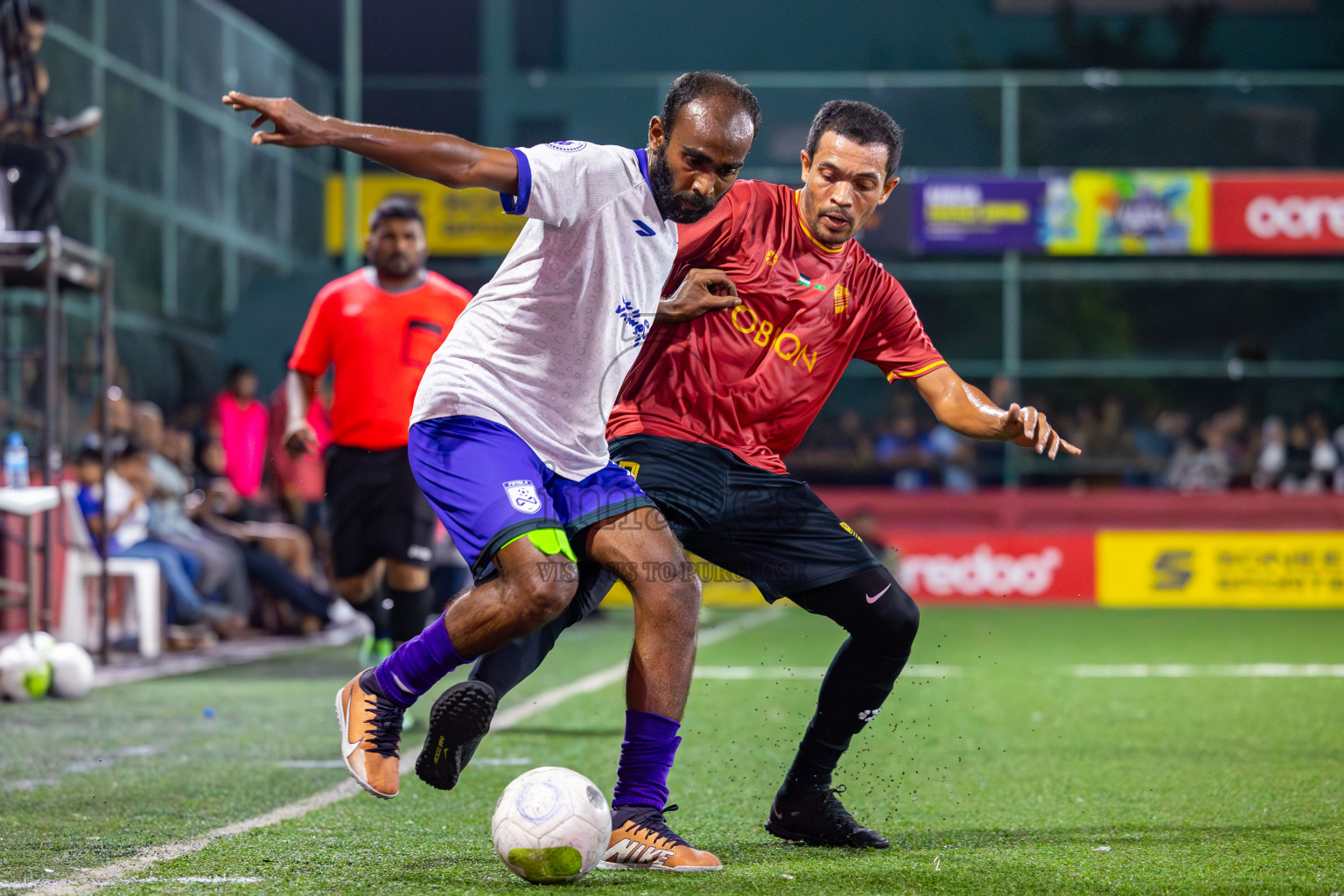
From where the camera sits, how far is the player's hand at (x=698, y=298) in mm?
4184

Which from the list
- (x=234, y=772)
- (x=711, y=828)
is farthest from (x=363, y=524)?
(x=711, y=828)

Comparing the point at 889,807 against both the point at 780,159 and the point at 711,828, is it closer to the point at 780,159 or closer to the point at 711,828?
the point at 711,828

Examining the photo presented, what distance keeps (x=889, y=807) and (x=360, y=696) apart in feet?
6.25

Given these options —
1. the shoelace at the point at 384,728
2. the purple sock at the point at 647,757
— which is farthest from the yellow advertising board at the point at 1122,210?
the shoelace at the point at 384,728

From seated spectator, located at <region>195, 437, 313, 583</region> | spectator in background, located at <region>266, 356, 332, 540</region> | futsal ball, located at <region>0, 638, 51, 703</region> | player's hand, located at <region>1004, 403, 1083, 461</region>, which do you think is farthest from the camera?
spectator in background, located at <region>266, 356, 332, 540</region>

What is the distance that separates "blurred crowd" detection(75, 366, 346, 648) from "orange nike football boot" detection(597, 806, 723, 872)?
6.23 metres

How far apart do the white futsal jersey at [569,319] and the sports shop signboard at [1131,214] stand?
16.3 metres

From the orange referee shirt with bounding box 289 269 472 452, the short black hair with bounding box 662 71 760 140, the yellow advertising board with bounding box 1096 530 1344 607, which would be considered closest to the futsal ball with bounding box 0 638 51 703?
the orange referee shirt with bounding box 289 269 472 452

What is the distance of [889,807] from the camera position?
4898 millimetres

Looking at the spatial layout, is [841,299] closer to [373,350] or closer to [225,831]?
[225,831]

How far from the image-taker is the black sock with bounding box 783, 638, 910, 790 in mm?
4324

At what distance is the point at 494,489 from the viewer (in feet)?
12.0

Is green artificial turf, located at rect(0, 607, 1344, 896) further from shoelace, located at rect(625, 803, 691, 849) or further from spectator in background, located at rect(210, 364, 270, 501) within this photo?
spectator in background, located at rect(210, 364, 270, 501)

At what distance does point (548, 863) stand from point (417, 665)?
58cm
